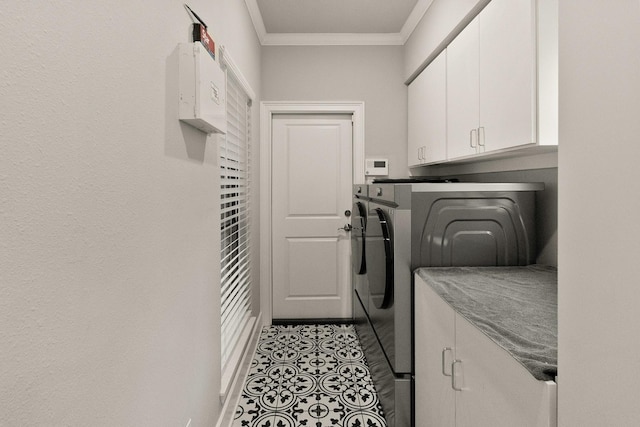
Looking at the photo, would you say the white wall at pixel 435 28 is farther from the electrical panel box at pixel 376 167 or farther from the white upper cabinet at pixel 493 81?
the electrical panel box at pixel 376 167

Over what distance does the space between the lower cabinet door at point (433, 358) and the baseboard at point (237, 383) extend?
955 millimetres

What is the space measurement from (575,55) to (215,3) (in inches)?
60.6

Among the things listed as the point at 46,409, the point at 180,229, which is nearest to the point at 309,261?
the point at 180,229

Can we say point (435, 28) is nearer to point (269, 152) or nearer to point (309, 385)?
point (269, 152)

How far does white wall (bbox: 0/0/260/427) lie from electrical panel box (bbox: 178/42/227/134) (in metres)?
0.04

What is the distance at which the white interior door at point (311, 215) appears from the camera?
3.23m

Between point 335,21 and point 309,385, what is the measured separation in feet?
8.95

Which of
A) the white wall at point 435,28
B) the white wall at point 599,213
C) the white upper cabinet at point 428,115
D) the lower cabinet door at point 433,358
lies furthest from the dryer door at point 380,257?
the white wall at point 435,28

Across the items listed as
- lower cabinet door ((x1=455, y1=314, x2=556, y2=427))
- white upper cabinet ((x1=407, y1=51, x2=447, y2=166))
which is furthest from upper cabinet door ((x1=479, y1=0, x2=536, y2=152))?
lower cabinet door ((x1=455, y1=314, x2=556, y2=427))

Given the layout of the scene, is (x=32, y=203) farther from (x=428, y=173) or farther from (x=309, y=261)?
(x=428, y=173)

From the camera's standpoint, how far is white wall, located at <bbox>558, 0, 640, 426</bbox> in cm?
47

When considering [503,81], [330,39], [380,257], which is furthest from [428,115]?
[380,257]

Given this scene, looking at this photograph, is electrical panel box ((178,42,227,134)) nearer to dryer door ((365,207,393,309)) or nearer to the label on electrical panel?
the label on electrical panel

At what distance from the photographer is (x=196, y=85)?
1.14 m
